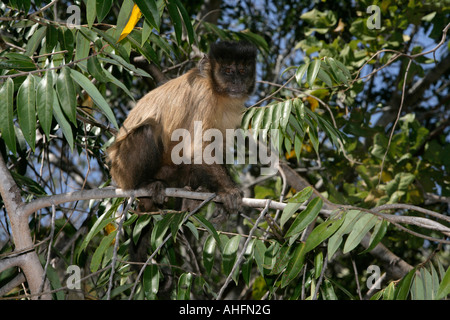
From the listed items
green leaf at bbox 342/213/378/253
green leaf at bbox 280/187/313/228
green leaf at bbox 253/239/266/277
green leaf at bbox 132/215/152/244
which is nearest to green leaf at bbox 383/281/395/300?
green leaf at bbox 342/213/378/253

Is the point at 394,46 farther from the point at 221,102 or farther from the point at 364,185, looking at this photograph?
the point at 221,102

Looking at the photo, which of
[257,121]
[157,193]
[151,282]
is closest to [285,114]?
[257,121]

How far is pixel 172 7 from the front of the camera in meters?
3.13

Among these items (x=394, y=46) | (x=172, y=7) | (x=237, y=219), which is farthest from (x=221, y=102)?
(x=237, y=219)

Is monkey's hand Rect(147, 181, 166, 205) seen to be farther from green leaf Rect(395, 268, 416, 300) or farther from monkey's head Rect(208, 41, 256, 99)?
green leaf Rect(395, 268, 416, 300)

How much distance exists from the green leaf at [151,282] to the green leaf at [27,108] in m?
1.45

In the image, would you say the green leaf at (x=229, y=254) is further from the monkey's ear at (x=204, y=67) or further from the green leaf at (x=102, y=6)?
the monkey's ear at (x=204, y=67)

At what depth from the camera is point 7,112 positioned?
2938 millimetres

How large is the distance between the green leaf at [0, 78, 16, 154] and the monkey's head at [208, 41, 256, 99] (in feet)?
7.91

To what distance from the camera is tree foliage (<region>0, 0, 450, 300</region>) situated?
305 cm

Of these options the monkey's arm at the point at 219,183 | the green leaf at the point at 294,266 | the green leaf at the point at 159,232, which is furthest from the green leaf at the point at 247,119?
the green leaf at the point at 294,266

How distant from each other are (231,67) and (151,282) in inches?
92.3

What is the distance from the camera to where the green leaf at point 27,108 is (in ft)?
9.60

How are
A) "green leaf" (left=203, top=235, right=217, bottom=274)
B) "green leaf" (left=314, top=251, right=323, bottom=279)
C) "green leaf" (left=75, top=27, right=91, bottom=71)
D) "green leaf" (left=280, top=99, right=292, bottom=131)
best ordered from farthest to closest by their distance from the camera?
"green leaf" (left=280, top=99, right=292, bottom=131)
"green leaf" (left=75, top=27, right=91, bottom=71)
"green leaf" (left=203, top=235, right=217, bottom=274)
"green leaf" (left=314, top=251, right=323, bottom=279)
